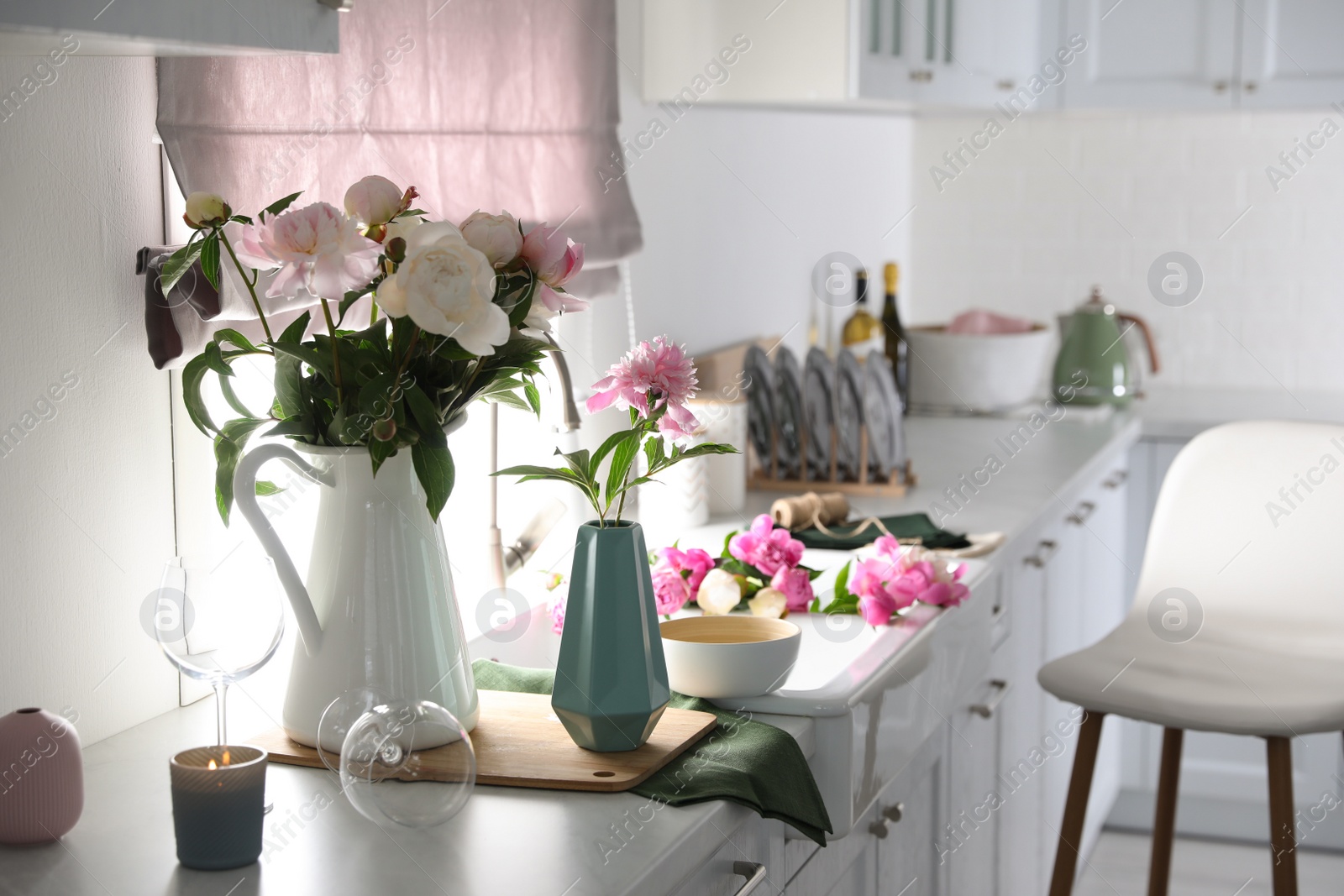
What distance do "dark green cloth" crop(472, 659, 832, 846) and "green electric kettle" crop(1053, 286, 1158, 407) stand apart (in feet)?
7.13

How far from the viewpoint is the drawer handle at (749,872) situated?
3.85 feet

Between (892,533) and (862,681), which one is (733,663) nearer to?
(862,681)

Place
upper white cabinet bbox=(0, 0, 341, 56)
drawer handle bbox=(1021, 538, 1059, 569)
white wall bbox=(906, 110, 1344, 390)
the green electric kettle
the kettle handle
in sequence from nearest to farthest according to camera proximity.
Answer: upper white cabinet bbox=(0, 0, 341, 56)
drawer handle bbox=(1021, 538, 1059, 569)
the green electric kettle
the kettle handle
white wall bbox=(906, 110, 1344, 390)

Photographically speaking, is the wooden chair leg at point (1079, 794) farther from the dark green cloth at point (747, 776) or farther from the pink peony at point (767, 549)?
the dark green cloth at point (747, 776)

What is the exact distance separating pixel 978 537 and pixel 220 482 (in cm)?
121

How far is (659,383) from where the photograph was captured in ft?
3.73

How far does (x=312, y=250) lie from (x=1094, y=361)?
99.5 inches

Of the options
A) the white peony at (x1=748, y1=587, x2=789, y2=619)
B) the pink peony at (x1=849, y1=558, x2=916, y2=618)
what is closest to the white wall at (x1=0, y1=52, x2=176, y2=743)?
the white peony at (x1=748, y1=587, x2=789, y2=619)

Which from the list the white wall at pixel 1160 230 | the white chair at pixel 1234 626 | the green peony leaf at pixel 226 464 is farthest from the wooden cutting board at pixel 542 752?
the white wall at pixel 1160 230

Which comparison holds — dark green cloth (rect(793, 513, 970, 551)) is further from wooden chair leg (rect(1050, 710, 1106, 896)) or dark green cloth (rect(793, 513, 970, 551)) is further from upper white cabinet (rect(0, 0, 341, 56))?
upper white cabinet (rect(0, 0, 341, 56))

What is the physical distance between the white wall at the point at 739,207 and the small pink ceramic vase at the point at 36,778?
1359 millimetres

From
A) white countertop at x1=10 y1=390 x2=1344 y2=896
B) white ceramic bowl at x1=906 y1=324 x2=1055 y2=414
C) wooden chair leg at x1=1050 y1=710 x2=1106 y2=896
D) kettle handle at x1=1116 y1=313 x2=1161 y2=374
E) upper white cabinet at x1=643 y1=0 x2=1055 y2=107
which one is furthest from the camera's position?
kettle handle at x1=1116 y1=313 x2=1161 y2=374

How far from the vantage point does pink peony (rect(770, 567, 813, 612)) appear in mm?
1574

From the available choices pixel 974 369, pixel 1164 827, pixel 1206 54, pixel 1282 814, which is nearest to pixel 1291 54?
pixel 1206 54
